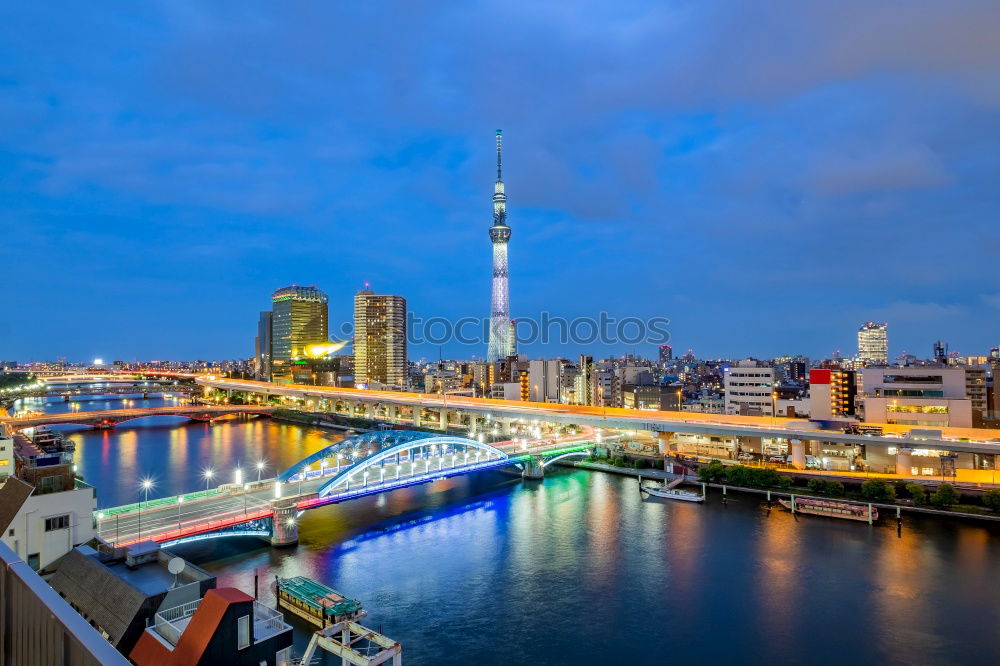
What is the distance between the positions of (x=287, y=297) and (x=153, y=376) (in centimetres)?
2190

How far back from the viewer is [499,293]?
66.6m

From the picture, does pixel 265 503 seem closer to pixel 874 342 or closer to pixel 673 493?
pixel 673 493

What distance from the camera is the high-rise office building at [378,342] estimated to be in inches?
3324

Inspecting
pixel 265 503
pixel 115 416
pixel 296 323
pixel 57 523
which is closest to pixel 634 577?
pixel 265 503

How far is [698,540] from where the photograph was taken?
1573 centimetres

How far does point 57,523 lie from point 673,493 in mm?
17052

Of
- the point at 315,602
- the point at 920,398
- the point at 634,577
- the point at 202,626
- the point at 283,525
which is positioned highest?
the point at 920,398

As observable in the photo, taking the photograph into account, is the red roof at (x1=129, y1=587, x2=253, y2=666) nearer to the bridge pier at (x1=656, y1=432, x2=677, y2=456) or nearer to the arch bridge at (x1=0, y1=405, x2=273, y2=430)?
the bridge pier at (x1=656, y1=432, x2=677, y2=456)

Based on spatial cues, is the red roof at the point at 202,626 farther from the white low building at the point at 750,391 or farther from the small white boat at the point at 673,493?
the white low building at the point at 750,391

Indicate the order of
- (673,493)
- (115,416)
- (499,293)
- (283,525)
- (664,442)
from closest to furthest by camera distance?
(283,525)
(673,493)
(664,442)
(115,416)
(499,293)

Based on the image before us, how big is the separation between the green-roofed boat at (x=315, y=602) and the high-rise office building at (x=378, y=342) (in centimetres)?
7287

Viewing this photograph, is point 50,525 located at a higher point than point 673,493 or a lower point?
higher

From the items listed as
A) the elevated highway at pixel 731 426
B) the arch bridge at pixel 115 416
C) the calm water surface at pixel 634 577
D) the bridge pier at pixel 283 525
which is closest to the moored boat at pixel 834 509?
the calm water surface at pixel 634 577

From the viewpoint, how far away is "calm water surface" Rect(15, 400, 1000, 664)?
33.9 feet
